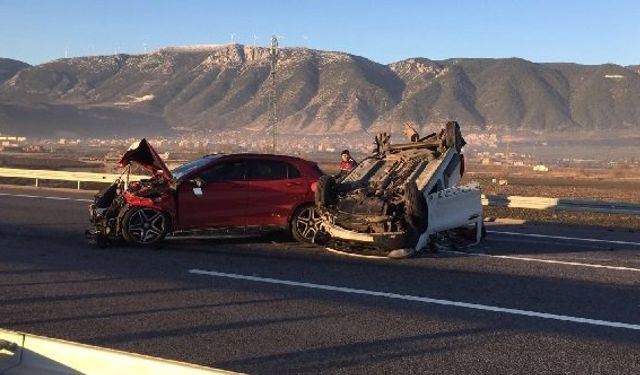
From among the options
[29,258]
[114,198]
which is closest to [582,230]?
[114,198]

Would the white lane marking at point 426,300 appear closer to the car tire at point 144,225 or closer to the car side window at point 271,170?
the car tire at point 144,225

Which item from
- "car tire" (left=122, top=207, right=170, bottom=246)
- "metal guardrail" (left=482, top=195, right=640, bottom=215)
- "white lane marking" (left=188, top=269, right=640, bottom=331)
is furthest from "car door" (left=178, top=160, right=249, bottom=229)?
"metal guardrail" (left=482, top=195, right=640, bottom=215)

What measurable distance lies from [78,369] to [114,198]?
7881 mm

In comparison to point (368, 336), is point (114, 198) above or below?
above

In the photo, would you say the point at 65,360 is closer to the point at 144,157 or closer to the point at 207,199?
the point at 207,199

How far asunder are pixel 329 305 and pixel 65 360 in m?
3.99

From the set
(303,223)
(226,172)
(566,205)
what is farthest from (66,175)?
(566,205)

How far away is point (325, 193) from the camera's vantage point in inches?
444

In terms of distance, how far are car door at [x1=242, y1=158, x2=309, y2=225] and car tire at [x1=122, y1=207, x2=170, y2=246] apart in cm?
137

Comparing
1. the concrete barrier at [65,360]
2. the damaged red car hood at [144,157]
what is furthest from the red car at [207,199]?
the concrete barrier at [65,360]

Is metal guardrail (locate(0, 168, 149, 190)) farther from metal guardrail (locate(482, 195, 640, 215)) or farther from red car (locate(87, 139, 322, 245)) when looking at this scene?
metal guardrail (locate(482, 195, 640, 215))

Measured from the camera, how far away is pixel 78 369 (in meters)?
3.91

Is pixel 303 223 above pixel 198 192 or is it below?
below

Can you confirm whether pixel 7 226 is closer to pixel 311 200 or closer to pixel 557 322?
pixel 311 200
